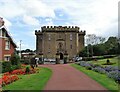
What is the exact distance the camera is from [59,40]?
9744cm

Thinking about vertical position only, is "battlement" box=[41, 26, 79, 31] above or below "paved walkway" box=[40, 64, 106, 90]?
above

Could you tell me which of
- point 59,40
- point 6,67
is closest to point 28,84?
point 6,67

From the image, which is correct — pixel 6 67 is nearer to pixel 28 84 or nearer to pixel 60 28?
pixel 28 84

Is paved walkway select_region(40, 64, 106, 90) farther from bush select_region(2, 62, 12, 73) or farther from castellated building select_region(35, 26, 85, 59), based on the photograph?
castellated building select_region(35, 26, 85, 59)

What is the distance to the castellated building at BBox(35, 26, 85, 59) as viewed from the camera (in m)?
96.6

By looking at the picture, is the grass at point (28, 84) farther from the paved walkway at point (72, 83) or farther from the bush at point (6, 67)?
the bush at point (6, 67)

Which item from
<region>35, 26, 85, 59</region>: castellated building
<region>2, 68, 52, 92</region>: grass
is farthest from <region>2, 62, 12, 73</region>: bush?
<region>35, 26, 85, 59</region>: castellated building

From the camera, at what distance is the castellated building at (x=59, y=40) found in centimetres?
9656

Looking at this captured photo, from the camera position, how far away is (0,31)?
43.9m

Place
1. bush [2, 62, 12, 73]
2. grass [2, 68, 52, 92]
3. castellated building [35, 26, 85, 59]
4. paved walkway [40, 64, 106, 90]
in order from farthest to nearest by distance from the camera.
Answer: castellated building [35, 26, 85, 59] < bush [2, 62, 12, 73] < grass [2, 68, 52, 92] < paved walkway [40, 64, 106, 90]

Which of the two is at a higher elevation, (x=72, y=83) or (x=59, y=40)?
(x=59, y=40)

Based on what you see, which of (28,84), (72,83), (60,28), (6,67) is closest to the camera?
(28,84)

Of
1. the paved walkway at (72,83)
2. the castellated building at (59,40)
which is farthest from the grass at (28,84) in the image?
the castellated building at (59,40)

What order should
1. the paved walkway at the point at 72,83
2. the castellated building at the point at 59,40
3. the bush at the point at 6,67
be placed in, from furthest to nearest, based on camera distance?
1. the castellated building at the point at 59,40
2. the bush at the point at 6,67
3. the paved walkway at the point at 72,83
